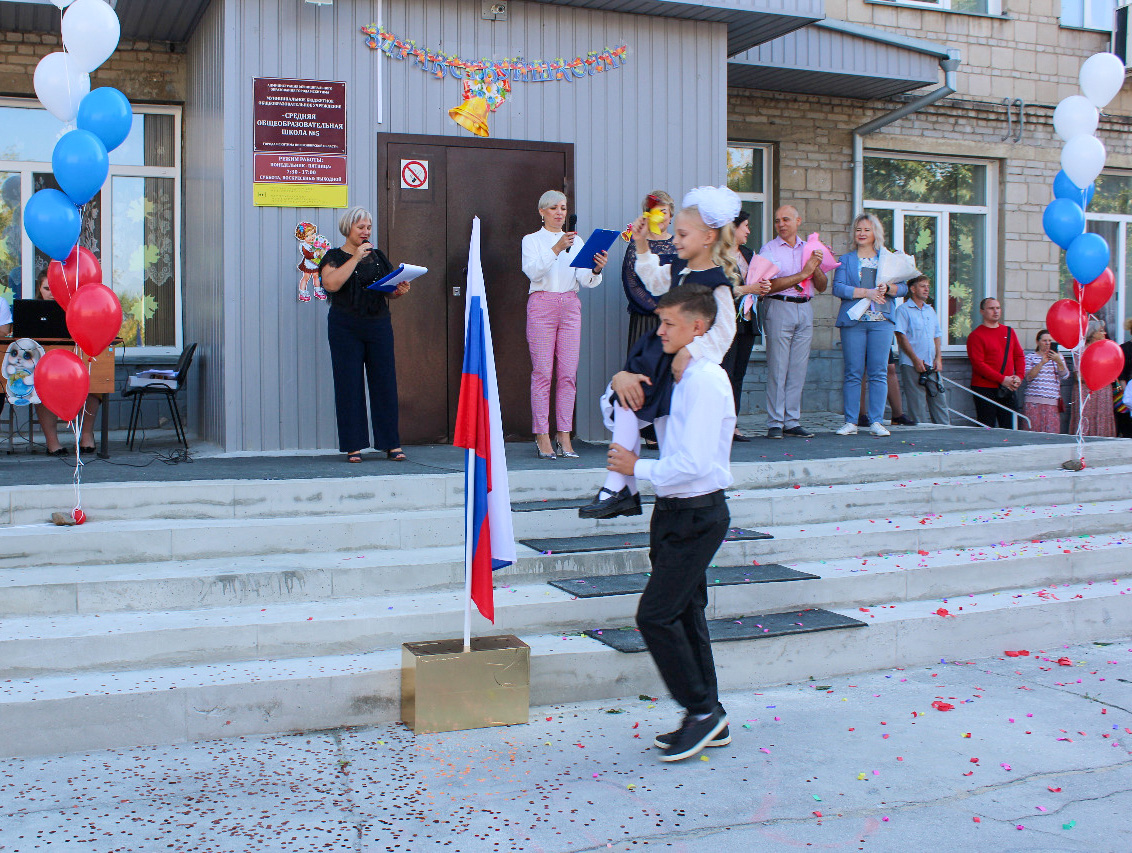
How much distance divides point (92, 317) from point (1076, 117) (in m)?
6.67

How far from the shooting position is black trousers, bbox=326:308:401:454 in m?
7.25

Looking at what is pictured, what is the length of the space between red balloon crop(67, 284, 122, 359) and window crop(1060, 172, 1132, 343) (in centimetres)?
1215

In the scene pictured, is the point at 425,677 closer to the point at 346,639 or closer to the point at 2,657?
the point at 346,639

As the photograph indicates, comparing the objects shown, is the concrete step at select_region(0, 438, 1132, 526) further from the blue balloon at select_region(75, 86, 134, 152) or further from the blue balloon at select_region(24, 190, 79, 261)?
the blue balloon at select_region(75, 86, 134, 152)

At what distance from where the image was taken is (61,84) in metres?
5.53

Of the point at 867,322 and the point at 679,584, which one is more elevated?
the point at 867,322

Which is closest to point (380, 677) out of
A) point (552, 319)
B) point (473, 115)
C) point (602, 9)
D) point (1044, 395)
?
point (552, 319)

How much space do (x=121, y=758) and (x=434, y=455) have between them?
3889 mm

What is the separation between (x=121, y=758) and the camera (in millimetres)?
3902

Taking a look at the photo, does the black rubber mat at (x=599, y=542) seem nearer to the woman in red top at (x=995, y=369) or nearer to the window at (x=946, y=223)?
the woman in red top at (x=995, y=369)

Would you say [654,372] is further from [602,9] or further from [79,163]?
[602,9]

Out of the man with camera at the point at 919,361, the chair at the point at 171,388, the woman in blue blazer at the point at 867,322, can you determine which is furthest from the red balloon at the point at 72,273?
the man with camera at the point at 919,361

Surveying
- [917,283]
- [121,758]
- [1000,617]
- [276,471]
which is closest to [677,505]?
[121,758]

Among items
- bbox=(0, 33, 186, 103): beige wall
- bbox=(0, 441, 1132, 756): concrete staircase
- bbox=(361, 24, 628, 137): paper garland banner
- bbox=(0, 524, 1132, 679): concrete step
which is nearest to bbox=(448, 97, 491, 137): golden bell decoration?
bbox=(361, 24, 628, 137): paper garland banner
